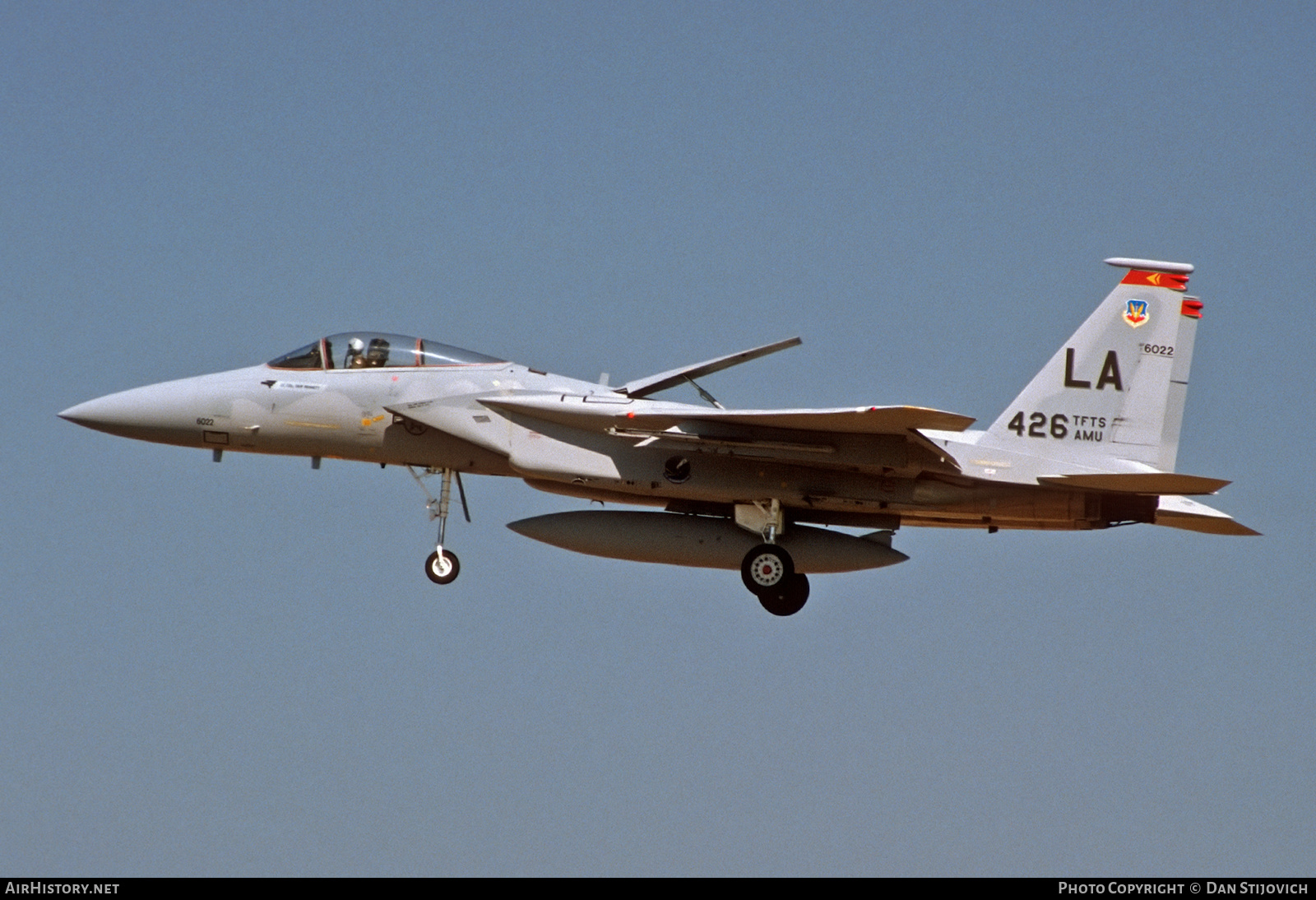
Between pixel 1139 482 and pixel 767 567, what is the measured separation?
418cm

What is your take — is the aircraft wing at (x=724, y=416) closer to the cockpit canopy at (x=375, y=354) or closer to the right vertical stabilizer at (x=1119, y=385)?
the cockpit canopy at (x=375, y=354)

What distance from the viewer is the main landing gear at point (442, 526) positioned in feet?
67.9

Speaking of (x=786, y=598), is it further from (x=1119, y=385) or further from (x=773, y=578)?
(x=1119, y=385)

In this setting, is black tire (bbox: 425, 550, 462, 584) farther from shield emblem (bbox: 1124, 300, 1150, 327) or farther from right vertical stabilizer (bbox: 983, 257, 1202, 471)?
shield emblem (bbox: 1124, 300, 1150, 327)

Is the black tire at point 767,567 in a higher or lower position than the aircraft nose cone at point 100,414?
lower

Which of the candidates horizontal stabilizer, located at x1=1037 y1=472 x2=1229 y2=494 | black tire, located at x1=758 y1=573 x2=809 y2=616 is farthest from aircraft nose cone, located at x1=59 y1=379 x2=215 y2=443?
horizontal stabilizer, located at x1=1037 y1=472 x2=1229 y2=494

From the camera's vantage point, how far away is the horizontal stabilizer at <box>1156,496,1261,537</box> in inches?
820

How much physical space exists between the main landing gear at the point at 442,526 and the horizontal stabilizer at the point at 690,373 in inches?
89.1

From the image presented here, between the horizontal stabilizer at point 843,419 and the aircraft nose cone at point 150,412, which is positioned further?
the aircraft nose cone at point 150,412

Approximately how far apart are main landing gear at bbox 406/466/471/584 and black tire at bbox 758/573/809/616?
354cm

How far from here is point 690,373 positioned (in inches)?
821

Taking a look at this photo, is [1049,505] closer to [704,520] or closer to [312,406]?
[704,520]

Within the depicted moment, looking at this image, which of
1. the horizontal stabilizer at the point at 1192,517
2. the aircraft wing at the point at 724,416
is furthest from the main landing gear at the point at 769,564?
the horizontal stabilizer at the point at 1192,517

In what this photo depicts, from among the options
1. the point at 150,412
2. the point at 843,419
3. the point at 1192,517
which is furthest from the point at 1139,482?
the point at 150,412
